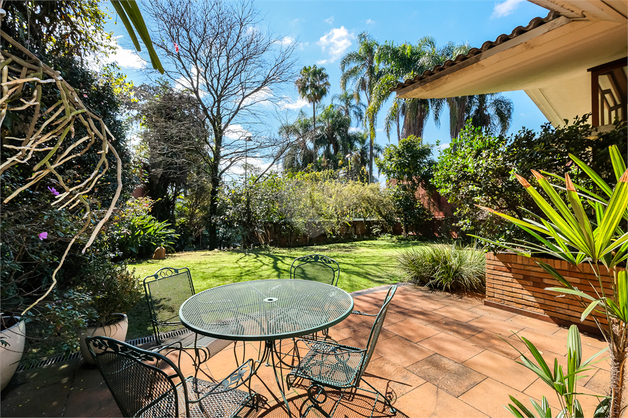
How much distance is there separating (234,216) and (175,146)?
2809mm

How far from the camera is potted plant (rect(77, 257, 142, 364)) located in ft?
8.66

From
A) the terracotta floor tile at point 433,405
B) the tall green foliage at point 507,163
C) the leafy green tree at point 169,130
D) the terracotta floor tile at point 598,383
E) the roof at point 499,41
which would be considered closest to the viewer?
the terracotta floor tile at point 433,405

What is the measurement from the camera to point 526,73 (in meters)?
4.12

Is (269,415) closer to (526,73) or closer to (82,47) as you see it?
(82,47)

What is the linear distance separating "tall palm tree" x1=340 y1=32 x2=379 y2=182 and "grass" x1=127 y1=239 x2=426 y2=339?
44.8 feet

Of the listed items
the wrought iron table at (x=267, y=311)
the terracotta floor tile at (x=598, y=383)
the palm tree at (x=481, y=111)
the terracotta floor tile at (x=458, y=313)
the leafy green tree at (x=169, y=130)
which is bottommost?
the terracotta floor tile at (x=598, y=383)

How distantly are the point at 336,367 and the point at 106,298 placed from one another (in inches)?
92.6

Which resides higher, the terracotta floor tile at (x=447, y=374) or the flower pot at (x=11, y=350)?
the flower pot at (x=11, y=350)

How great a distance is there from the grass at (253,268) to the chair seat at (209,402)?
1.83m

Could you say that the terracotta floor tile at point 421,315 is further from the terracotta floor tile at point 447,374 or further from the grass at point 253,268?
the grass at point 253,268

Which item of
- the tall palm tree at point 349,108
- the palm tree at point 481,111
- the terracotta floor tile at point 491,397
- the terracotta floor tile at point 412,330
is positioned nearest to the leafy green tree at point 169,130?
the terracotta floor tile at point 412,330

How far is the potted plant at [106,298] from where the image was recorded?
104 inches

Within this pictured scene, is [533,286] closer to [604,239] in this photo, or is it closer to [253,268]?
[604,239]

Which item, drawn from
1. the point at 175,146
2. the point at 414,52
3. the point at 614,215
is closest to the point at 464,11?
the point at 614,215
